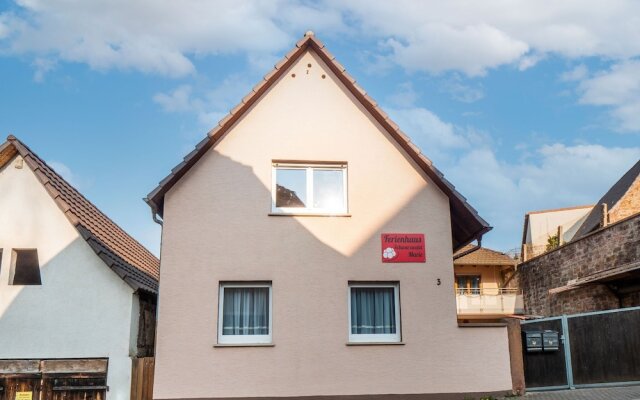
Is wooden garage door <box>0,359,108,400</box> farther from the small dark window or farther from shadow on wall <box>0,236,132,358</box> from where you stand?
the small dark window

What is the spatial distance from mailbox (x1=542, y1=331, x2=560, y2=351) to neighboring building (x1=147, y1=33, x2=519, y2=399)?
1.26 meters

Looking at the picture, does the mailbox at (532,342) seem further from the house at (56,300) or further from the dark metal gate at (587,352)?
the house at (56,300)

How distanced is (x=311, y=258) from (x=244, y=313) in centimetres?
163

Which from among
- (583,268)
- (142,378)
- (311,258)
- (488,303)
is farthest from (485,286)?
(142,378)

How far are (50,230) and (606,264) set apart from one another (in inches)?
636

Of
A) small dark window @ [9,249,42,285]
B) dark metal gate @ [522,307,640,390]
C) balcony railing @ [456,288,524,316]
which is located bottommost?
dark metal gate @ [522,307,640,390]

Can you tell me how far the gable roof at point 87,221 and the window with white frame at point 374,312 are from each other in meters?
4.18

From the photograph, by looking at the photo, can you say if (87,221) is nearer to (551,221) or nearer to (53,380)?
(53,380)

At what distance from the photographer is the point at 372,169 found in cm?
1268

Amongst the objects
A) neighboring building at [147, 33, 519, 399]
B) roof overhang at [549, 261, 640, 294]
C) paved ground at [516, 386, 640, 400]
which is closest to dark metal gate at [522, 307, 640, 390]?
paved ground at [516, 386, 640, 400]

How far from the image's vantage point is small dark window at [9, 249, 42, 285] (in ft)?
40.3

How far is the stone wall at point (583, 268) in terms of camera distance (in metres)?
18.5

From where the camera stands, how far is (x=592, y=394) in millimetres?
11789

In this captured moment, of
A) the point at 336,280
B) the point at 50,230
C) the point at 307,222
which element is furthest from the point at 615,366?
the point at 50,230
